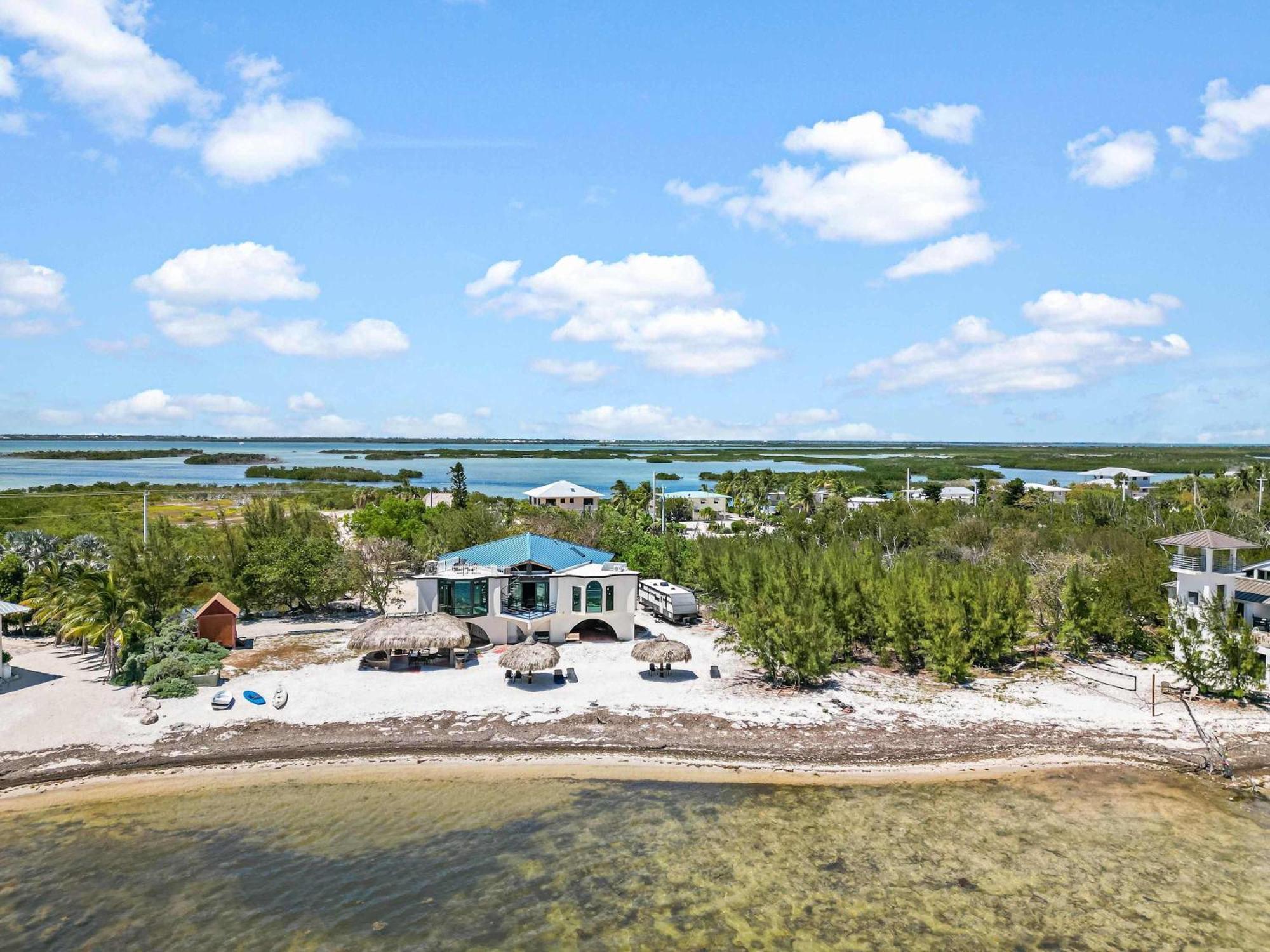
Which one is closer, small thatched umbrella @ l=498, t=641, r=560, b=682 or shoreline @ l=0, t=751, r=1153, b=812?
shoreline @ l=0, t=751, r=1153, b=812

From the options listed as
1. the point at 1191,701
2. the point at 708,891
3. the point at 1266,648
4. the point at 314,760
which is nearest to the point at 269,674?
the point at 314,760

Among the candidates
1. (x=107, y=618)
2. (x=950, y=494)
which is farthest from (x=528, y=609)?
(x=950, y=494)

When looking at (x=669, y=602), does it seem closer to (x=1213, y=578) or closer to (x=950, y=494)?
(x=1213, y=578)

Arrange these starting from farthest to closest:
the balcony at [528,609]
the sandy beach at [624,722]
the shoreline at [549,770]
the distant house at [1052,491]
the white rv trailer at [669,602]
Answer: the distant house at [1052,491] < the white rv trailer at [669,602] < the balcony at [528,609] < the sandy beach at [624,722] < the shoreline at [549,770]

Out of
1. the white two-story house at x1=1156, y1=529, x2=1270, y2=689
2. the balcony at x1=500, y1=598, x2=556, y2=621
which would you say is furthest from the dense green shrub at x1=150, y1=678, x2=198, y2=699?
the white two-story house at x1=1156, y1=529, x2=1270, y2=689

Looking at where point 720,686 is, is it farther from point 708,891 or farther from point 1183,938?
point 1183,938

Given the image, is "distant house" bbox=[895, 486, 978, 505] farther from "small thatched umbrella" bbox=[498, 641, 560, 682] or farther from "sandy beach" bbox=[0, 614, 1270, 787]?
"small thatched umbrella" bbox=[498, 641, 560, 682]

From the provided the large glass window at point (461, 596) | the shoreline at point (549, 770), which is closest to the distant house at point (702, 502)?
the large glass window at point (461, 596)

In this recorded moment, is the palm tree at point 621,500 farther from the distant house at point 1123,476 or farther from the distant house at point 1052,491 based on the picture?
the distant house at point 1123,476
